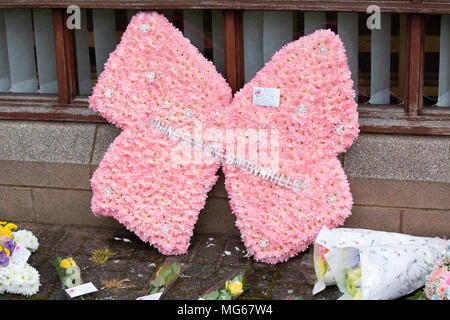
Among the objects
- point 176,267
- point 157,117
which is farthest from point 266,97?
point 176,267

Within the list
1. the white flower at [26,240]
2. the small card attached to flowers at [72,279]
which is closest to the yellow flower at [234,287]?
the small card attached to flowers at [72,279]

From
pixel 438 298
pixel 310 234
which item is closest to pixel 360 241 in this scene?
pixel 310 234

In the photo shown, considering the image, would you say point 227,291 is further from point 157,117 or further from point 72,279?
point 157,117

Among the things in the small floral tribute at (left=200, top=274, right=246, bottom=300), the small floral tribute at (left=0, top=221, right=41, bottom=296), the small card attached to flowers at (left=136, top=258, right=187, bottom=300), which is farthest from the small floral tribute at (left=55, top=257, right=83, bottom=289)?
the small floral tribute at (left=200, top=274, right=246, bottom=300)

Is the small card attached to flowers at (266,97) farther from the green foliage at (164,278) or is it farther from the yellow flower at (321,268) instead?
the green foliage at (164,278)

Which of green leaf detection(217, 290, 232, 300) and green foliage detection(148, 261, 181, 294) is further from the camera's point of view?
green foliage detection(148, 261, 181, 294)

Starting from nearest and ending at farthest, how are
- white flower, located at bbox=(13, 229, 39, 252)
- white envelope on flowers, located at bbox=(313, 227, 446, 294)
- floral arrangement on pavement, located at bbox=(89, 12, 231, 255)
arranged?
1. white envelope on flowers, located at bbox=(313, 227, 446, 294)
2. floral arrangement on pavement, located at bbox=(89, 12, 231, 255)
3. white flower, located at bbox=(13, 229, 39, 252)

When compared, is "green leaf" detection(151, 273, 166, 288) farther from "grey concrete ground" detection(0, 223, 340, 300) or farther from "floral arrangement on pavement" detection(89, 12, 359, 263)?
"floral arrangement on pavement" detection(89, 12, 359, 263)
